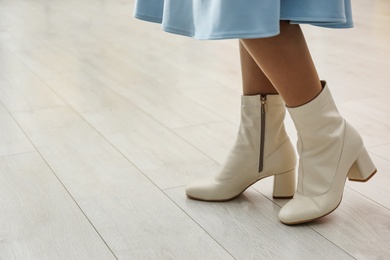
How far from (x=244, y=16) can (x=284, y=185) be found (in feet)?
1.43

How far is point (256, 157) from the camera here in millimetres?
1370

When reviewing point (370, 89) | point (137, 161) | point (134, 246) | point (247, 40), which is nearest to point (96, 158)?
point (137, 161)

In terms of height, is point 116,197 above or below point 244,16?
below

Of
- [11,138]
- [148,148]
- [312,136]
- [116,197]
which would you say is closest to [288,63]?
[312,136]

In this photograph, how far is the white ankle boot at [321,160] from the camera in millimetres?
1264

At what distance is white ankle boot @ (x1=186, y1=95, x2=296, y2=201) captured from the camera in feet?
4.41

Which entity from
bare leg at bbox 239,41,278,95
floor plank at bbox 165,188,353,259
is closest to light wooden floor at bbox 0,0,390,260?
floor plank at bbox 165,188,353,259

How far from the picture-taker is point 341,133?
1.28 meters

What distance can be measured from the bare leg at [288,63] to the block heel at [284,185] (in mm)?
187

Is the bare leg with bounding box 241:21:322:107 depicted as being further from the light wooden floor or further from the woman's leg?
the light wooden floor

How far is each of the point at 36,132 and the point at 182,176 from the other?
1.67ft

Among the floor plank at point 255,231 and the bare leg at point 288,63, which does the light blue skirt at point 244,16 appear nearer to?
the bare leg at point 288,63

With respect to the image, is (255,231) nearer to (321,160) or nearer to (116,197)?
(321,160)

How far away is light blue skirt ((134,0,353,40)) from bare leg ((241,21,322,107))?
2.1 inches
